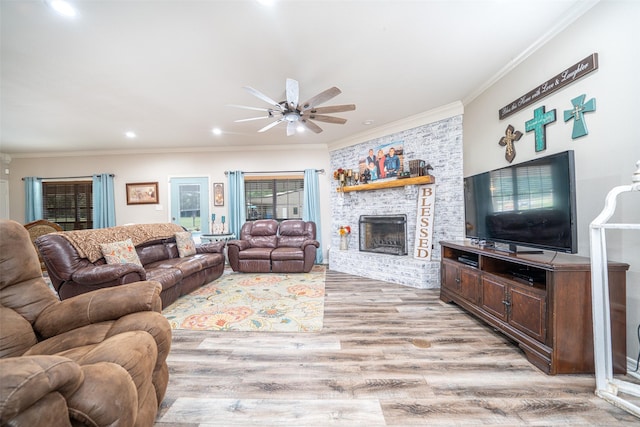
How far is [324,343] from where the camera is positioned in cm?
208

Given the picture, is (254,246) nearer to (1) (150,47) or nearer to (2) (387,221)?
(2) (387,221)

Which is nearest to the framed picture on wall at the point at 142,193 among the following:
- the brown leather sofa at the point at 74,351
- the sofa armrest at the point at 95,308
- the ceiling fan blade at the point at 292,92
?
the ceiling fan blade at the point at 292,92

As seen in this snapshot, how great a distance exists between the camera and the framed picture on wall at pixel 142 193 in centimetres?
556

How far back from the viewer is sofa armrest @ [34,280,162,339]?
4.21 ft

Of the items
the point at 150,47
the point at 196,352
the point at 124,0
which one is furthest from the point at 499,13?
the point at 196,352

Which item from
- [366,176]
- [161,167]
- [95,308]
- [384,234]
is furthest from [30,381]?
[161,167]

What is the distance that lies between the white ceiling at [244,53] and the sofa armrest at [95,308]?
82.2 inches

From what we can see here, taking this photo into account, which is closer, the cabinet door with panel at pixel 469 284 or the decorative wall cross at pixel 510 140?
the cabinet door with panel at pixel 469 284

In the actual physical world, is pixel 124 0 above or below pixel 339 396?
above

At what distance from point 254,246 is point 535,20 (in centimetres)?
491

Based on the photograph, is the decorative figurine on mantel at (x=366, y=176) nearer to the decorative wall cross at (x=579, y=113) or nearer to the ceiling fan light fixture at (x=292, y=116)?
the ceiling fan light fixture at (x=292, y=116)

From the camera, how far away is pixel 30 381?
0.65m

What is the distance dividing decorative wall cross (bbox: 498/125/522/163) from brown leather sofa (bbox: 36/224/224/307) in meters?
4.29

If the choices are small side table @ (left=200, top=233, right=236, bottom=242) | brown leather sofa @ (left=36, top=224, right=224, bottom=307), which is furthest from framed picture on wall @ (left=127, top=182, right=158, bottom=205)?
brown leather sofa @ (left=36, top=224, right=224, bottom=307)
